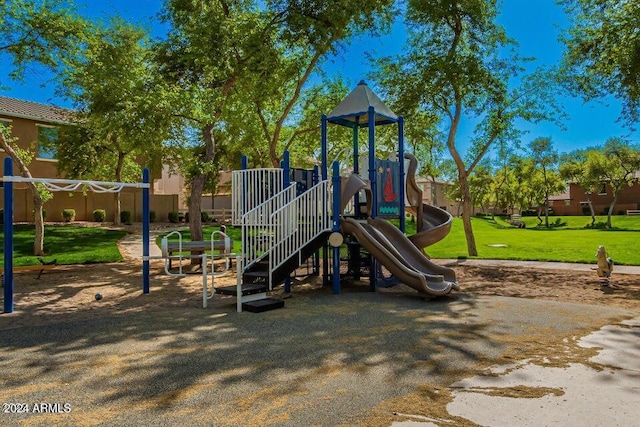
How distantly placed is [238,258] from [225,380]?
400 centimetres

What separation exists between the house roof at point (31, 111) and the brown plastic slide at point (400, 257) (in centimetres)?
2037

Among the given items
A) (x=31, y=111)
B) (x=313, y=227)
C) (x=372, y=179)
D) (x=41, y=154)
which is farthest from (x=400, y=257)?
(x=31, y=111)

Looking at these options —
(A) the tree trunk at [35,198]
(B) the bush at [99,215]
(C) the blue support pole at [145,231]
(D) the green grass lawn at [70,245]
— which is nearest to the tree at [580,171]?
(D) the green grass lawn at [70,245]

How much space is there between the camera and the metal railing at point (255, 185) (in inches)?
416

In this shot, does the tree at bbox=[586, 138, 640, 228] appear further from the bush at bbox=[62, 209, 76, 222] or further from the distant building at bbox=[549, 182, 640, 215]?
the bush at bbox=[62, 209, 76, 222]

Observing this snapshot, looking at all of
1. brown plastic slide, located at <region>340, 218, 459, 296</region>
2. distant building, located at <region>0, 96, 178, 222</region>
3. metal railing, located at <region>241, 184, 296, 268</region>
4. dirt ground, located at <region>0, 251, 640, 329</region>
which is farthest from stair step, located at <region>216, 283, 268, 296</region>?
distant building, located at <region>0, 96, 178, 222</region>

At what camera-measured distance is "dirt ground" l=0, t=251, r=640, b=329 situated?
338 inches

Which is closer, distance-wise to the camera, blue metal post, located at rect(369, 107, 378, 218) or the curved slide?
blue metal post, located at rect(369, 107, 378, 218)

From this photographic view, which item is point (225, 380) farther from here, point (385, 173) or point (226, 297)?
point (385, 173)

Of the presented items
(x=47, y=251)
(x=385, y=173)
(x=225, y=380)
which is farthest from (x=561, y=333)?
(x=47, y=251)

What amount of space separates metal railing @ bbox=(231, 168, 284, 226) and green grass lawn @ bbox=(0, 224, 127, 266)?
7817mm

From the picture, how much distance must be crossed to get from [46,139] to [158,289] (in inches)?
804

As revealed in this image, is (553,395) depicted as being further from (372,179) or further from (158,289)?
(158,289)

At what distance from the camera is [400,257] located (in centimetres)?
977
